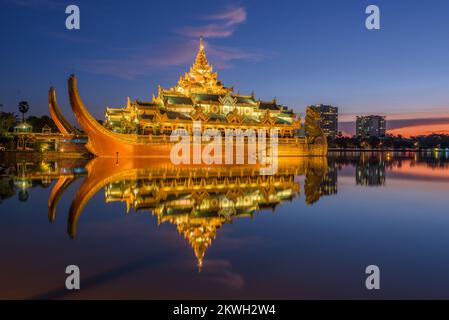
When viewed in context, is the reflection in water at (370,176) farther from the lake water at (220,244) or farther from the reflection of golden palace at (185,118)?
Answer: the reflection of golden palace at (185,118)

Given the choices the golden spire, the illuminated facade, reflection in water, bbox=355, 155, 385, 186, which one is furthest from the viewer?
the golden spire

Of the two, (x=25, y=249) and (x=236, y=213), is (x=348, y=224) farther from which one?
(x=25, y=249)

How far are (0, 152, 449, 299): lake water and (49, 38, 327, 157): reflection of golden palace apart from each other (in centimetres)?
1867

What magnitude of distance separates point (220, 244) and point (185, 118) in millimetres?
Result: 29642

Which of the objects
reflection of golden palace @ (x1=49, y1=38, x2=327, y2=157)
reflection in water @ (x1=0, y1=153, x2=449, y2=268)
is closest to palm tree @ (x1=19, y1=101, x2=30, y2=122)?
reflection of golden palace @ (x1=49, y1=38, x2=327, y2=157)

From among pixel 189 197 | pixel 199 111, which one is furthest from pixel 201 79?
pixel 189 197

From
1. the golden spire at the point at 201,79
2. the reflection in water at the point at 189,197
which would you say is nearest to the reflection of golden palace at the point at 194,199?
the reflection in water at the point at 189,197

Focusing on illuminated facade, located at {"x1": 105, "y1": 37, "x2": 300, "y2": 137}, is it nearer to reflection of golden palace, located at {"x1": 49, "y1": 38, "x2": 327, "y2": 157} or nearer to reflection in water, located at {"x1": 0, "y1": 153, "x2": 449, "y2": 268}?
reflection of golden palace, located at {"x1": 49, "y1": 38, "x2": 327, "y2": 157}

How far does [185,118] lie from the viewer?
114 ft

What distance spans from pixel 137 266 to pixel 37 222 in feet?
12.1

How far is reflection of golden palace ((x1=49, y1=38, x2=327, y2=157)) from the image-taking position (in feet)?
97.6

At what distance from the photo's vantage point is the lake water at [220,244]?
396 centimetres

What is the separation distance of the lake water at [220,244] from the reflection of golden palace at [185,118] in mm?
18666
